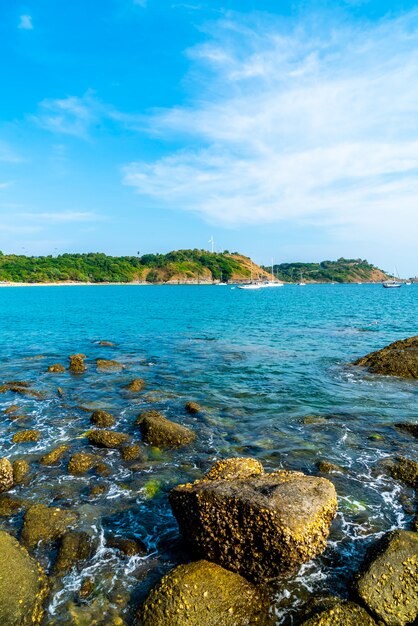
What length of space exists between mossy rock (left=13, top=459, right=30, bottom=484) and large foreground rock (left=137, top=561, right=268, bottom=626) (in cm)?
743

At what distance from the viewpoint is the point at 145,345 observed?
4034cm

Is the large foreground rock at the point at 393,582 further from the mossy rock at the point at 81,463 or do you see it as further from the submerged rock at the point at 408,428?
the mossy rock at the point at 81,463

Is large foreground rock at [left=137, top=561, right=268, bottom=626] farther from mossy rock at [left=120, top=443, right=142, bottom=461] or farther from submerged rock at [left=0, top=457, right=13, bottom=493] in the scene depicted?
submerged rock at [left=0, top=457, right=13, bottom=493]

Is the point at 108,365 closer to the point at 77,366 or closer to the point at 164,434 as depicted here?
the point at 77,366

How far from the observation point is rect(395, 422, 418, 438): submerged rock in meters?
16.5

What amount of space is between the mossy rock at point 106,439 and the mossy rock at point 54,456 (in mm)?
1105

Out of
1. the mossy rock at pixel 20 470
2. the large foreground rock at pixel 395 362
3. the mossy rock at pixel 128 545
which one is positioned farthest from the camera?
the large foreground rock at pixel 395 362

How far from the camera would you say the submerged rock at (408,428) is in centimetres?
1648

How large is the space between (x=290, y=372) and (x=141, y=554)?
19.8 meters

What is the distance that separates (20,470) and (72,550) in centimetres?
491

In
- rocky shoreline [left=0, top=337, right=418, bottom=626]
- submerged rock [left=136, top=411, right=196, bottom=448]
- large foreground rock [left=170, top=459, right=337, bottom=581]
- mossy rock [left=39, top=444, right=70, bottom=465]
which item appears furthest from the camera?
submerged rock [left=136, top=411, right=196, bottom=448]

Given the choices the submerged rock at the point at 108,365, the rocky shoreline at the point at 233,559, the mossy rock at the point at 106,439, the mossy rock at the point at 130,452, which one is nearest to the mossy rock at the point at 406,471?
the rocky shoreline at the point at 233,559

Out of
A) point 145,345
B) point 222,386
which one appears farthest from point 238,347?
point 222,386

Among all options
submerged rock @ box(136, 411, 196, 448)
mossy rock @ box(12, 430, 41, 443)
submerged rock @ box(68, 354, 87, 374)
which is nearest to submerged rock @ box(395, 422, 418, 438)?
submerged rock @ box(136, 411, 196, 448)
